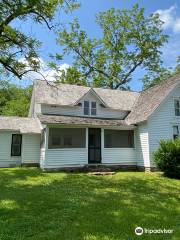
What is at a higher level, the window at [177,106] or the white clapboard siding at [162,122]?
the window at [177,106]

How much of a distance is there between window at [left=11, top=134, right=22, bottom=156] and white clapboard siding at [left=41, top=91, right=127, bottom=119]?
3.18 m

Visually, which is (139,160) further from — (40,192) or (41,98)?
(40,192)

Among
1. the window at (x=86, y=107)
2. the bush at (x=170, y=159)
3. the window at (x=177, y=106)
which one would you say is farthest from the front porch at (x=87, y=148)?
the bush at (x=170, y=159)

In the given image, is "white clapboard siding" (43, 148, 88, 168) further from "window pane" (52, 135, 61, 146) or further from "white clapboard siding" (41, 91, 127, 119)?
"window pane" (52, 135, 61, 146)

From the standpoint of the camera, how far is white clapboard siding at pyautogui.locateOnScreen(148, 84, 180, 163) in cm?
1708

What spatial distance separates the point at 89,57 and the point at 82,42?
8.02 ft

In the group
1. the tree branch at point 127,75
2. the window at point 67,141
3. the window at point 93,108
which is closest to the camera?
the window at point 93,108

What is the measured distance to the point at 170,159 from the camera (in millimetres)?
13984

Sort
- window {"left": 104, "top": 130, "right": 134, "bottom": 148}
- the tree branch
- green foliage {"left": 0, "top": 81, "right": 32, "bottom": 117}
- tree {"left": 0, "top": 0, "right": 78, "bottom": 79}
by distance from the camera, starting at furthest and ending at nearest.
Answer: green foliage {"left": 0, "top": 81, "right": 32, "bottom": 117} → the tree branch → window {"left": 104, "top": 130, "right": 134, "bottom": 148} → tree {"left": 0, "top": 0, "right": 78, "bottom": 79}

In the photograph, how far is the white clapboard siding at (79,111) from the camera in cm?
1868

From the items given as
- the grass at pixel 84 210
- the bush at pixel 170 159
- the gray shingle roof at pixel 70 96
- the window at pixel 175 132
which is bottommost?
the grass at pixel 84 210

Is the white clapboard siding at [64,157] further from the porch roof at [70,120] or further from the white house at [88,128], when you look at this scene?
the porch roof at [70,120]

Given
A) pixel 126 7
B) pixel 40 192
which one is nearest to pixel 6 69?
pixel 40 192

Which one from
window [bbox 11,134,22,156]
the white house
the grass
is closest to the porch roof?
the white house
